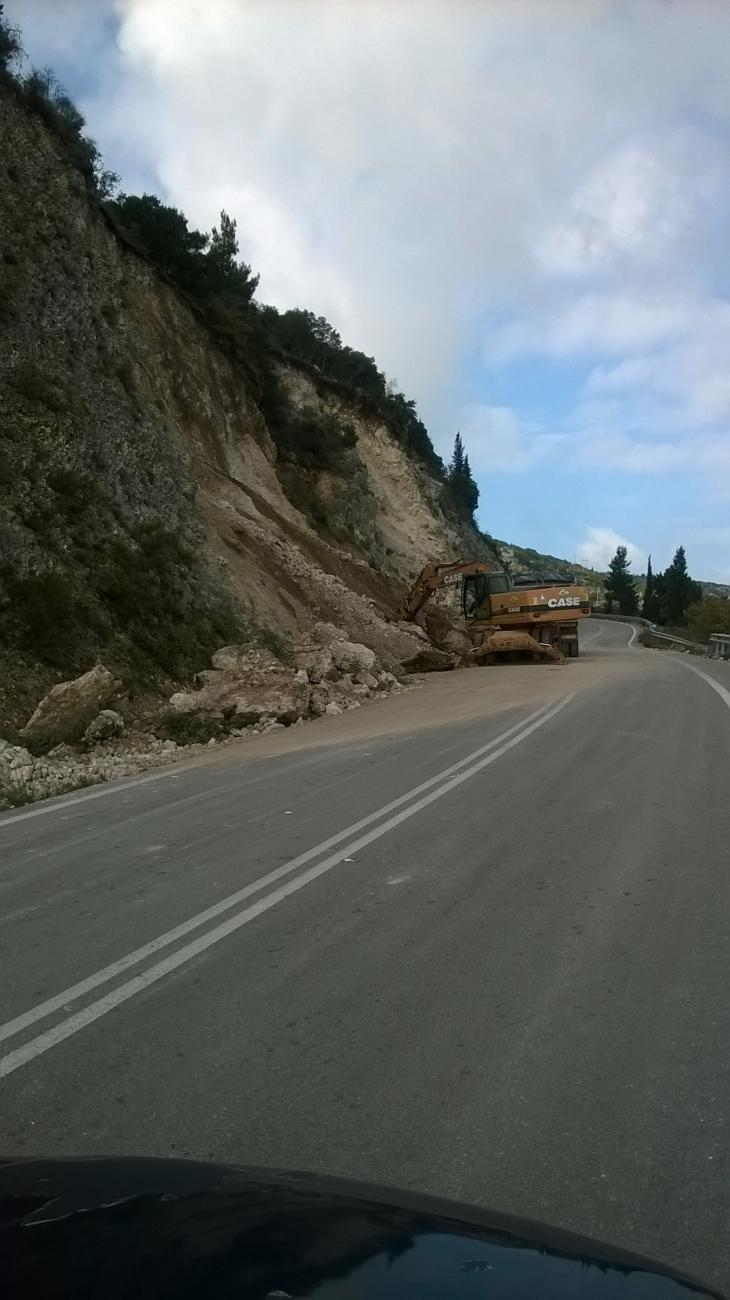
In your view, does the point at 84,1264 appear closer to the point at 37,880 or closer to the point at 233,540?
the point at 37,880

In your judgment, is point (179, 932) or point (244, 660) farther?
point (244, 660)

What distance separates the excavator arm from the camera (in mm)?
32347

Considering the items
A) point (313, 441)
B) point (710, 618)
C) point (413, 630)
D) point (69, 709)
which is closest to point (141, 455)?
point (69, 709)

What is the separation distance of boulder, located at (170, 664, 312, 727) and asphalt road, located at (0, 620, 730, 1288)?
591cm

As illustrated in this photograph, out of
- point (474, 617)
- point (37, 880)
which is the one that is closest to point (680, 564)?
point (474, 617)

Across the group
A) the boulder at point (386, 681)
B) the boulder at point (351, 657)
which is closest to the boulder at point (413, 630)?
the boulder at point (351, 657)

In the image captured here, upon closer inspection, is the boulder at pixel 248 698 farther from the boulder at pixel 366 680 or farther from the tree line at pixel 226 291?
the tree line at pixel 226 291

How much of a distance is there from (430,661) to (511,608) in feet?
12.8

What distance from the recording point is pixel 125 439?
22.7 m

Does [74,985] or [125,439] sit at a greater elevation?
[125,439]

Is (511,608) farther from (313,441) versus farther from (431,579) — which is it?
(313,441)

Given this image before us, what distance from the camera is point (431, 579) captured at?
106 ft

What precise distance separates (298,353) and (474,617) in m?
28.2

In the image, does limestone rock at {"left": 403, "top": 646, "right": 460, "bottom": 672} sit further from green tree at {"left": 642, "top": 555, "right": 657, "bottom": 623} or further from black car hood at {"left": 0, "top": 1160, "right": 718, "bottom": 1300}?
green tree at {"left": 642, "top": 555, "right": 657, "bottom": 623}
